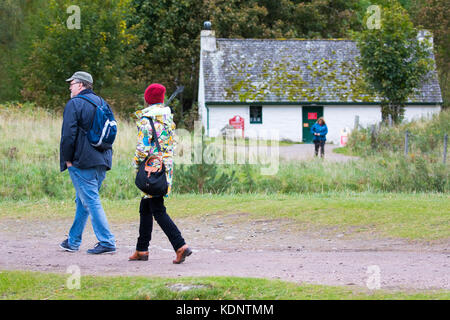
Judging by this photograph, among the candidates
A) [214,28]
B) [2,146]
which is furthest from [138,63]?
[2,146]

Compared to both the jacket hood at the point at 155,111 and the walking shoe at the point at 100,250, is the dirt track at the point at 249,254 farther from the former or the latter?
Result: the jacket hood at the point at 155,111

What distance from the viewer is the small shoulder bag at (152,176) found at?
24.4 ft

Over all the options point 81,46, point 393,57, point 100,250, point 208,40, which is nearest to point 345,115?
point 393,57

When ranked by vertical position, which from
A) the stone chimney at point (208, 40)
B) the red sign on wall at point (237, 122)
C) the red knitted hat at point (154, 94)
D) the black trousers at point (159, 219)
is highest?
the stone chimney at point (208, 40)

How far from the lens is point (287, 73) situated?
134 feet

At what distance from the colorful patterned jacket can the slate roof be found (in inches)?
1240

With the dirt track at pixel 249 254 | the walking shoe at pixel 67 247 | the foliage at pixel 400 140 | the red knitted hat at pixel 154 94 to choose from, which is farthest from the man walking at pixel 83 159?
the foliage at pixel 400 140

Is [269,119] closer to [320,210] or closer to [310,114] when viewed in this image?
[310,114]

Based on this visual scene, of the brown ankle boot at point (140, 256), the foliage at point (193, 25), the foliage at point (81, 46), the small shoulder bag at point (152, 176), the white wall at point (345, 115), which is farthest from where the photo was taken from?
the foliage at point (193, 25)

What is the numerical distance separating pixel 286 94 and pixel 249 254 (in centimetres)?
3155

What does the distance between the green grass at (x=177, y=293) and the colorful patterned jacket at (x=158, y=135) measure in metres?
1.41

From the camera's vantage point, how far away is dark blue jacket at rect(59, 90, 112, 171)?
26.5 ft
